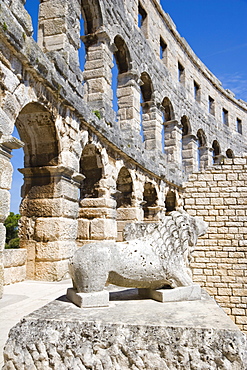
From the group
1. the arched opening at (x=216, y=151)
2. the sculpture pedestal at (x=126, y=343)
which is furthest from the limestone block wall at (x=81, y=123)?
the arched opening at (x=216, y=151)

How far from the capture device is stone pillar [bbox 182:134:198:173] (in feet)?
52.5

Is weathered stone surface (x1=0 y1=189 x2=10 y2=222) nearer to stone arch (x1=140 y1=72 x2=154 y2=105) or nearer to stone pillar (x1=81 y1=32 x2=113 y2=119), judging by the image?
stone pillar (x1=81 y1=32 x2=113 y2=119)

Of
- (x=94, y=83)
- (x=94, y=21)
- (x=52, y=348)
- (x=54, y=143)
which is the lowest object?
(x=52, y=348)

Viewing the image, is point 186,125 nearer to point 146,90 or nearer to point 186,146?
point 186,146

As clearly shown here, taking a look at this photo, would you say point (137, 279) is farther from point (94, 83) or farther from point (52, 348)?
point (94, 83)

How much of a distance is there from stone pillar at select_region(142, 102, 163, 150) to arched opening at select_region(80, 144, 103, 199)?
179 inches

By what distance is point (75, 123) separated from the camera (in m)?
6.58

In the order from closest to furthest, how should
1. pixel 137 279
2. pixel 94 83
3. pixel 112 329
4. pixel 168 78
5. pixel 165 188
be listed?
pixel 112 329
pixel 137 279
pixel 94 83
pixel 165 188
pixel 168 78

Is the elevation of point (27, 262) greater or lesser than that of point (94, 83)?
lesser

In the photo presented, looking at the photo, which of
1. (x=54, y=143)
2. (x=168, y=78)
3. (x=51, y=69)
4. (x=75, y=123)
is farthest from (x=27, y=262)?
(x=168, y=78)

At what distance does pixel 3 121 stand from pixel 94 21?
5677 mm

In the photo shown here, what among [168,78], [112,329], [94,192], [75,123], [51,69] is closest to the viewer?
[112,329]

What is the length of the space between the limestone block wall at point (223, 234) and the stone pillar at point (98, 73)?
305cm

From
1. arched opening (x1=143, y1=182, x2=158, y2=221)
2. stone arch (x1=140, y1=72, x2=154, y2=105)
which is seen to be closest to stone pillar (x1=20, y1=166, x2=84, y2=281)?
arched opening (x1=143, y1=182, x2=158, y2=221)
